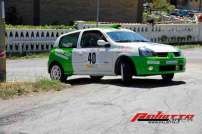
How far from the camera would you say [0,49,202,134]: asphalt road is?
30.4 feet

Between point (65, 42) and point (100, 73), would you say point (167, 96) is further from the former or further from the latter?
point (65, 42)

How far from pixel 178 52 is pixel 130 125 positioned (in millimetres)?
5798

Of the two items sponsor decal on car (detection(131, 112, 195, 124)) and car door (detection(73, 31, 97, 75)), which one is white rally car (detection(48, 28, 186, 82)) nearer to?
car door (detection(73, 31, 97, 75))

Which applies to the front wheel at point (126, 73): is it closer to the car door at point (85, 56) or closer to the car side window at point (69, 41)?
the car door at point (85, 56)

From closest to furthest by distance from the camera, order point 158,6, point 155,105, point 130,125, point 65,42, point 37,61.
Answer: point 130,125 → point 155,105 → point 65,42 → point 37,61 → point 158,6

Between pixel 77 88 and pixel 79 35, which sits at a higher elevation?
pixel 79 35

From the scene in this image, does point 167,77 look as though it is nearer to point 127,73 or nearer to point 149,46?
point 149,46

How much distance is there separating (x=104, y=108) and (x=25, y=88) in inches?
122

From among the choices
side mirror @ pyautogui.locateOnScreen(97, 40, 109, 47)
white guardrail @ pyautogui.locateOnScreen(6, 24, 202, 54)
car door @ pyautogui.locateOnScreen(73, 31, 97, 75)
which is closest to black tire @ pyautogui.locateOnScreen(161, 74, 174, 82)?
side mirror @ pyautogui.locateOnScreen(97, 40, 109, 47)

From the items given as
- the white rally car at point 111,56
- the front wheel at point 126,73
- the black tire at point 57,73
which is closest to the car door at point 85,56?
the white rally car at point 111,56

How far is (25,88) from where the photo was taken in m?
13.5

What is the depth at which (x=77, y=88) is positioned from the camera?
14109 mm

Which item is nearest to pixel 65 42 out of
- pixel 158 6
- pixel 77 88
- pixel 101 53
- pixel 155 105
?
pixel 101 53

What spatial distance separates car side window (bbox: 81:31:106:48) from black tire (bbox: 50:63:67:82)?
1111 millimetres
